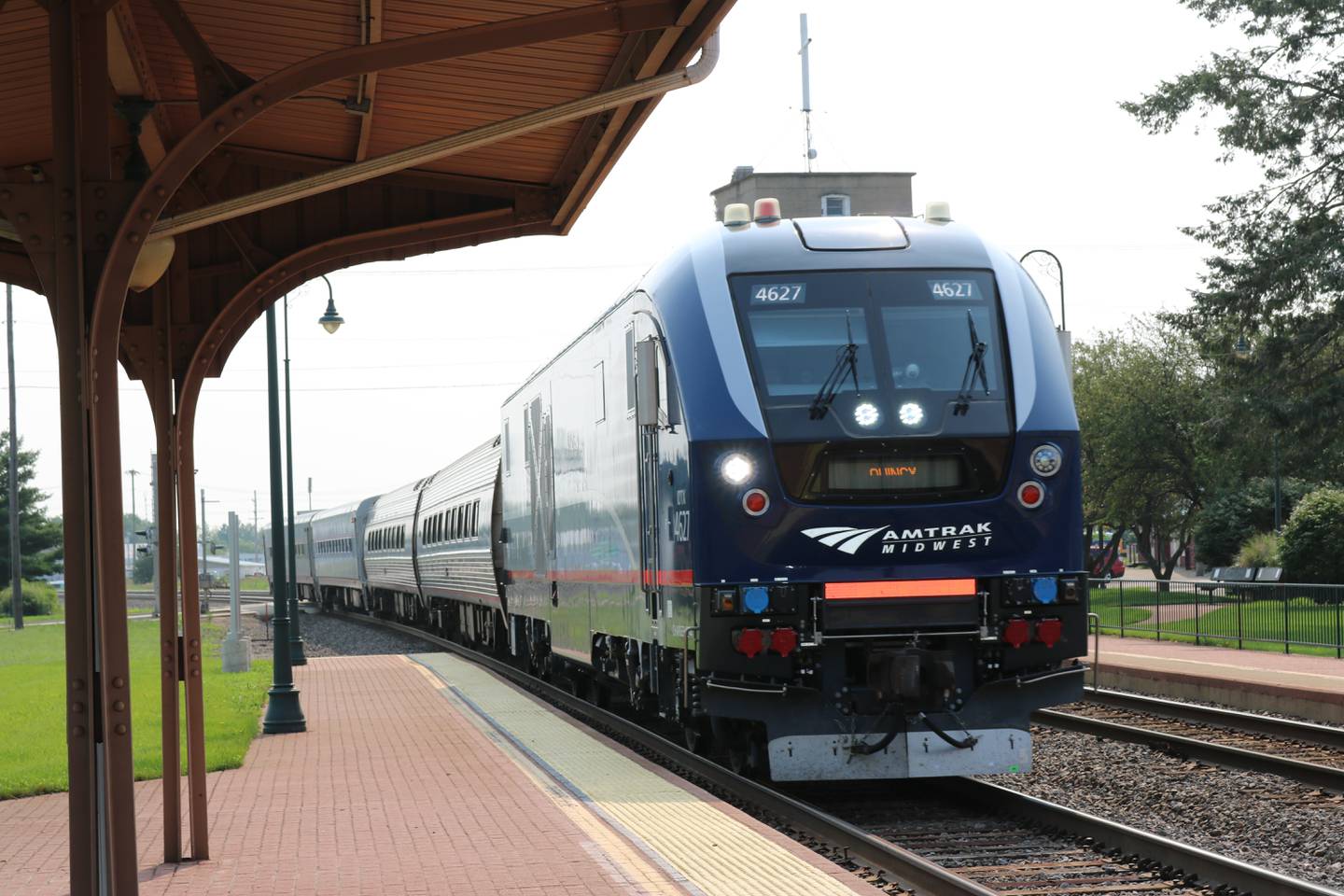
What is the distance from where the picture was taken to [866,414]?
1073 cm

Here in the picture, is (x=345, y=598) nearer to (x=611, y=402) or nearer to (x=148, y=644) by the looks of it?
(x=148, y=644)

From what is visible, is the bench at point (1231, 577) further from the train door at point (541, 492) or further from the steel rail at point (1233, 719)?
the train door at point (541, 492)

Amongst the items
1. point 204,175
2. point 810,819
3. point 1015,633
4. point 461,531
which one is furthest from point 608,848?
Answer: point 461,531

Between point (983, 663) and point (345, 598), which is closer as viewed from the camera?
point (983, 663)

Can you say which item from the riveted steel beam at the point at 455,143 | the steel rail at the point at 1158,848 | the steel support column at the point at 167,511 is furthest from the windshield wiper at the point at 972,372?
the steel support column at the point at 167,511

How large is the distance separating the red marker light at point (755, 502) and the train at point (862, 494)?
1 centimetres

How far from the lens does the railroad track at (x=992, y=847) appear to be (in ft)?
27.3

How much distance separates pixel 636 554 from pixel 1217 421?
2651 cm

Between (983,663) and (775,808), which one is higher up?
(983,663)

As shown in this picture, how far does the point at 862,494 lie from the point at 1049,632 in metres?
1.47

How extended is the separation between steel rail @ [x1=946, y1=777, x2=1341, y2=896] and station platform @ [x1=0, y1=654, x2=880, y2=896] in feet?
6.25

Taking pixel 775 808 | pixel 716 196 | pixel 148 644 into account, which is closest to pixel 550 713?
pixel 775 808

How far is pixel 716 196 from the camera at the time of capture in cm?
7738

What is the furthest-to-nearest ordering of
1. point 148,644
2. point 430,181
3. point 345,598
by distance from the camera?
point 345,598 < point 148,644 < point 430,181
